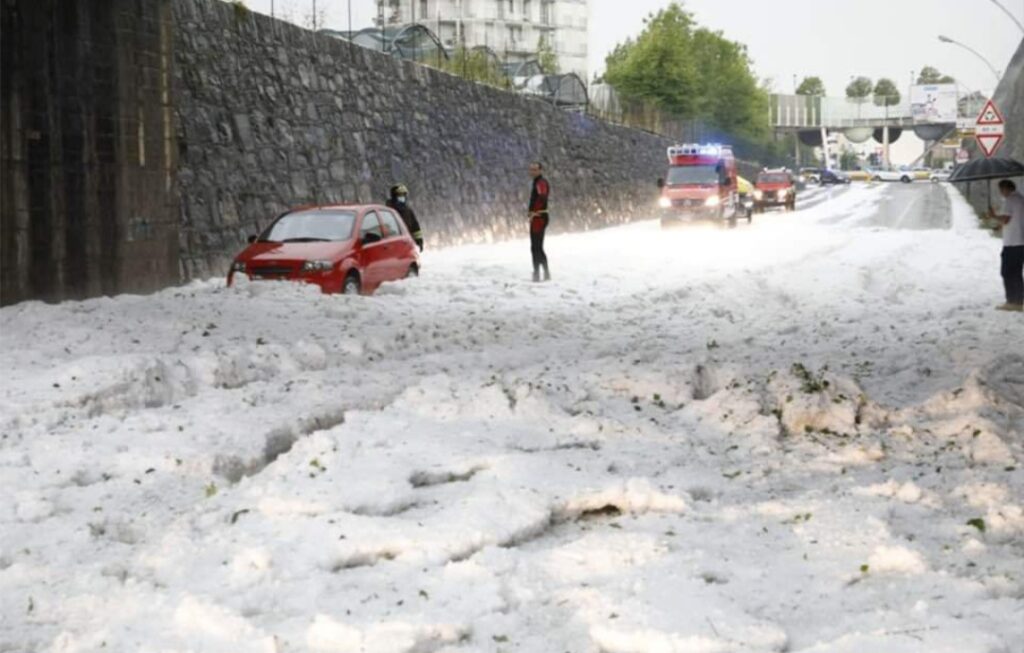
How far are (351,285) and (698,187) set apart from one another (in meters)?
27.3

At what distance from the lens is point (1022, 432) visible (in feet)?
28.4

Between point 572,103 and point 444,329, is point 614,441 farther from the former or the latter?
point 572,103

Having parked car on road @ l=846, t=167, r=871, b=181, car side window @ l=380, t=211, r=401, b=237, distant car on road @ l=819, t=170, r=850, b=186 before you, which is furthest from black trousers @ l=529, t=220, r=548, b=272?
parked car on road @ l=846, t=167, r=871, b=181

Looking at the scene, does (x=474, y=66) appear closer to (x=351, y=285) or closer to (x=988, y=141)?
(x=988, y=141)

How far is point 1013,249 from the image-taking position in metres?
16.9

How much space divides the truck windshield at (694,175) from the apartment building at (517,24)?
73.1 m

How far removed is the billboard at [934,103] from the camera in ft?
430

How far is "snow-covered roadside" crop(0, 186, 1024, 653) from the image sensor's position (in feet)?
16.7

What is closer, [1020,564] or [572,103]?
[1020,564]

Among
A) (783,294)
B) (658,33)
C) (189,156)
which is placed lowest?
(783,294)

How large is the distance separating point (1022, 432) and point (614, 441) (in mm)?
2663

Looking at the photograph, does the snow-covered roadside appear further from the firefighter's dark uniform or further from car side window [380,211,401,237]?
the firefighter's dark uniform

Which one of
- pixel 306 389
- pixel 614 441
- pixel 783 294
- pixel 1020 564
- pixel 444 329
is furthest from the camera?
pixel 783 294

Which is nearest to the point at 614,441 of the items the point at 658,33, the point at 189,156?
the point at 189,156
